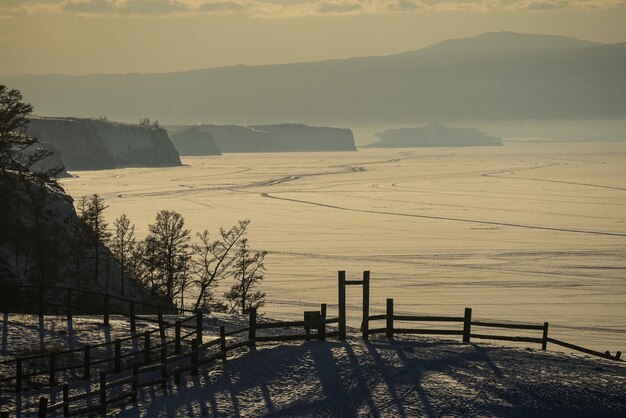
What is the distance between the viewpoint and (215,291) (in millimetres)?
76750

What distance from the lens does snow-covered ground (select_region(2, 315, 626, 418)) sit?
2711 centimetres

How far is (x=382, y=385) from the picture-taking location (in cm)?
2900

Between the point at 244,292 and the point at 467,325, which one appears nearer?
Answer: the point at 467,325

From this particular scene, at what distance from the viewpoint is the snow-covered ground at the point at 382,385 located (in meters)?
27.1

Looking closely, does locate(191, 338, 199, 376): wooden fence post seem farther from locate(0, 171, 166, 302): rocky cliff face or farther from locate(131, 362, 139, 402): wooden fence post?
locate(0, 171, 166, 302): rocky cliff face

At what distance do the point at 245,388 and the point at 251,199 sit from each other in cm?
14323

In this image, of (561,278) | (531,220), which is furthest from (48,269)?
(531,220)

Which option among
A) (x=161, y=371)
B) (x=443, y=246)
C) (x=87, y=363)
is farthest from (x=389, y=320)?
(x=443, y=246)

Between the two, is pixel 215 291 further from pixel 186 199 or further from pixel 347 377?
pixel 186 199

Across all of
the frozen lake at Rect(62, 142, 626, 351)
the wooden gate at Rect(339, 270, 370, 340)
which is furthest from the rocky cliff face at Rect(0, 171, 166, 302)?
the wooden gate at Rect(339, 270, 370, 340)

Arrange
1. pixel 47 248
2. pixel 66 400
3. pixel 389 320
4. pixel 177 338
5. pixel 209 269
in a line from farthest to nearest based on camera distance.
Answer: pixel 209 269
pixel 47 248
pixel 389 320
pixel 177 338
pixel 66 400

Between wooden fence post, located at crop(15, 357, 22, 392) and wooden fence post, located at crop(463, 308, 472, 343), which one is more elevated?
wooden fence post, located at crop(463, 308, 472, 343)

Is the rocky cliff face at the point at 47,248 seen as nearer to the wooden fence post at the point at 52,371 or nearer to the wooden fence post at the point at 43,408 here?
the wooden fence post at the point at 52,371

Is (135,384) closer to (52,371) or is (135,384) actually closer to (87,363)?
(87,363)
